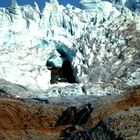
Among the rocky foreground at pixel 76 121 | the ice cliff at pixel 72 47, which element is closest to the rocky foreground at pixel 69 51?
the ice cliff at pixel 72 47

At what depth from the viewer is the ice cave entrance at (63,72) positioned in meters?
47.7

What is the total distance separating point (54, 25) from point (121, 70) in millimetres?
11415

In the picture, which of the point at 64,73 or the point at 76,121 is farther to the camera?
the point at 64,73

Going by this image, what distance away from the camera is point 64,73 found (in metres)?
48.4

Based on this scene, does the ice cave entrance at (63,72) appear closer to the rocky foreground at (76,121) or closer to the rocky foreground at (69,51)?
the rocky foreground at (69,51)

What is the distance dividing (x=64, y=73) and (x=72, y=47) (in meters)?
2.55

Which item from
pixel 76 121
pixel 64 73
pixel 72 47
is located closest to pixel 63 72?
pixel 64 73

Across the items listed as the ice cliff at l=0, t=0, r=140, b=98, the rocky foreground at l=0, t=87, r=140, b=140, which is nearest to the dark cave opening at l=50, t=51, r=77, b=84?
the ice cliff at l=0, t=0, r=140, b=98

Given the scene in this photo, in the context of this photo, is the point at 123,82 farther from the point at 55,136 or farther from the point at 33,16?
the point at 55,136

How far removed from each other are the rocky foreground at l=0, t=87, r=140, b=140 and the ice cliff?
1773cm

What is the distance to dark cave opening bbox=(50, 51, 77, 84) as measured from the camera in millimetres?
47688

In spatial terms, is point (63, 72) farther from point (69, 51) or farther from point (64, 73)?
point (69, 51)

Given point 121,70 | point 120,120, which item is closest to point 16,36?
point 121,70

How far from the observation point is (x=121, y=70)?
143 ft
